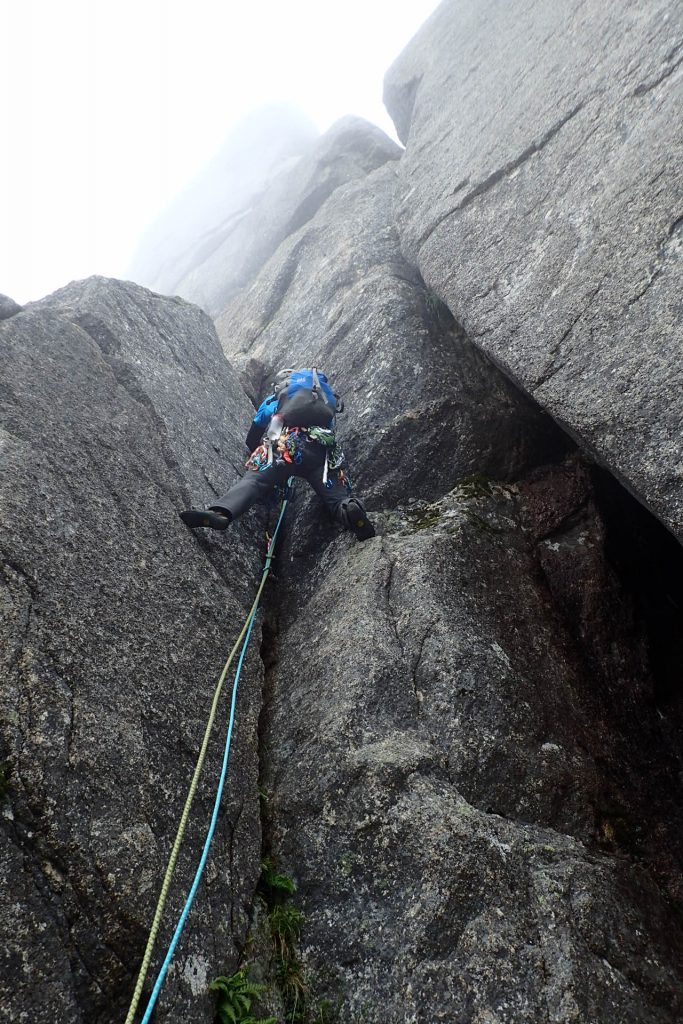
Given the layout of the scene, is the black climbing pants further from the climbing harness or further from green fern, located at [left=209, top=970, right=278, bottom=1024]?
green fern, located at [left=209, top=970, right=278, bottom=1024]

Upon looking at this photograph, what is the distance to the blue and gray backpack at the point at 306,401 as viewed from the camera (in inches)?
361

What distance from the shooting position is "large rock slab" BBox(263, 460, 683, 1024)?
209 inches

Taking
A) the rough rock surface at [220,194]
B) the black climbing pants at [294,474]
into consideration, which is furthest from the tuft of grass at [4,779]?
the rough rock surface at [220,194]

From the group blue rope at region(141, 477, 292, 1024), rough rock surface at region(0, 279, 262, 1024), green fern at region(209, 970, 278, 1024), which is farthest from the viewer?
green fern at region(209, 970, 278, 1024)

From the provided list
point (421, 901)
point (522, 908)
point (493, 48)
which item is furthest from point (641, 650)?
point (493, 48)

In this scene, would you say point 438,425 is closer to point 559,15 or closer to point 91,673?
point 91,673

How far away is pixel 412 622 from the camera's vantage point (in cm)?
734

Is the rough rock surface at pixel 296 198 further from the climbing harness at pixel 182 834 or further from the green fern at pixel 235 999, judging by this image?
the green fern at pixel 235 999

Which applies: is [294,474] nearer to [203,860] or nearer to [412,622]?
[412,622]

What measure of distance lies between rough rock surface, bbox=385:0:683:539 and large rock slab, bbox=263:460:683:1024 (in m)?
2.01

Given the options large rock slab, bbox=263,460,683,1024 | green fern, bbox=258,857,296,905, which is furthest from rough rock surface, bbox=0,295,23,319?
green fern, bbox=258,857,296,905

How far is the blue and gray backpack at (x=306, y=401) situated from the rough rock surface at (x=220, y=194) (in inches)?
844

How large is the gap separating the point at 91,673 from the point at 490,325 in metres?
6.64

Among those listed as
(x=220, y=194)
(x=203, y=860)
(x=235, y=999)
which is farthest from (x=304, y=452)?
(x=220, y=194)
